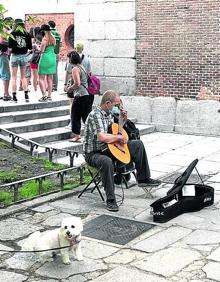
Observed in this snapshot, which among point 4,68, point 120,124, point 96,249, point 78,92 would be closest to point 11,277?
point 96,249

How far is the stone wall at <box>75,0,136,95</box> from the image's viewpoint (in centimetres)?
1314

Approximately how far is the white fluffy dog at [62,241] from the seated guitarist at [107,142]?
1642 millimetres

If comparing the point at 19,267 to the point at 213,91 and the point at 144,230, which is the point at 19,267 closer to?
the point at 144,230

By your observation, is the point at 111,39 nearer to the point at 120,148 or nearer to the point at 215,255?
the point at 120,148

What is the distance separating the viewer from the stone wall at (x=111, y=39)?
13140 mm

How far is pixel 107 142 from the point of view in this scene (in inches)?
265

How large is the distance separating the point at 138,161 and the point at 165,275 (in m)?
2.54

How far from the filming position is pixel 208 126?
12.3 meters

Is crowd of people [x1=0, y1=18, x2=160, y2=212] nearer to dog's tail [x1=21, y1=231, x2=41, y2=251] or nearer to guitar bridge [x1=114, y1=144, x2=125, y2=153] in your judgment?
guitar bridge [x1=114, y1=144, x2=125, y2=153]

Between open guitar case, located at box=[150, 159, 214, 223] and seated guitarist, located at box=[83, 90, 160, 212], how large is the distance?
59 cm

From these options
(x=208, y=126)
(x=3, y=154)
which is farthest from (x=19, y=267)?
(x=208, y=126)

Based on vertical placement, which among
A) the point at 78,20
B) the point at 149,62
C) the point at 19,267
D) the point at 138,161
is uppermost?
the point at 78,20

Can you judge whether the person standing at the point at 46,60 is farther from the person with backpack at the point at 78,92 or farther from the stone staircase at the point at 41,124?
the person with backpack at the point at 78,92

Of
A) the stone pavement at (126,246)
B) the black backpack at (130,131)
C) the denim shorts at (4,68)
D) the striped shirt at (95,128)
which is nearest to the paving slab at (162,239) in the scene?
the stone pavement at (126,246)
